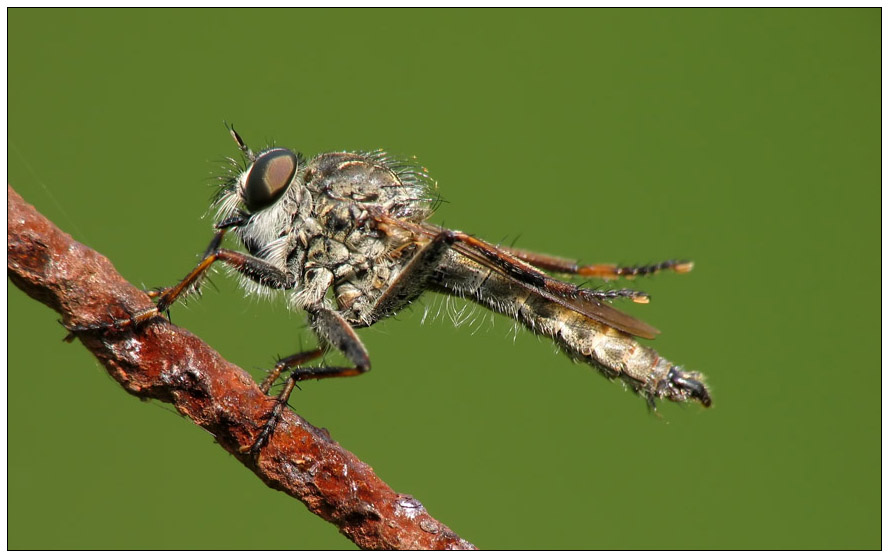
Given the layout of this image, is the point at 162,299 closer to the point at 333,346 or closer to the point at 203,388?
the point at 203,388

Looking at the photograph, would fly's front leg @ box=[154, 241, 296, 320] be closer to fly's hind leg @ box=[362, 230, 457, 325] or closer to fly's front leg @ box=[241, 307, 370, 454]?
fly's front leg @ box=[241, 307, 370, 454]

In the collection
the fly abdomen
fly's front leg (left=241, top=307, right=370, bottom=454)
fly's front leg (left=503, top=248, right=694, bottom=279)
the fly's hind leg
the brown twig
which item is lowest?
the brown twig

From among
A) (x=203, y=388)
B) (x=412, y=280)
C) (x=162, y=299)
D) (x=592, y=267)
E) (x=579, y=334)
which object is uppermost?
(x=592, y=267)

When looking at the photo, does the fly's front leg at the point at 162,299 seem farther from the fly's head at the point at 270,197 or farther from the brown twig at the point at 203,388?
the fly's head at the point at 270,197

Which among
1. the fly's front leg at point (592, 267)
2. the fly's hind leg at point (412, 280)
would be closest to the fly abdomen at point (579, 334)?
the fly's front leg at point (592, 267)

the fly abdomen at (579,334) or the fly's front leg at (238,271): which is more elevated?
the fly abdomen at (579,334)

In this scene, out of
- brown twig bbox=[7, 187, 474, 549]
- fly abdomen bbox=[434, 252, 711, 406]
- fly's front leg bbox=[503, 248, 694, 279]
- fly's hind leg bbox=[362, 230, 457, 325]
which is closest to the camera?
brown twig bbox=[7, 187, 474, 549]

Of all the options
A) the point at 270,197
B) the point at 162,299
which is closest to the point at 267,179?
the point at 270,197

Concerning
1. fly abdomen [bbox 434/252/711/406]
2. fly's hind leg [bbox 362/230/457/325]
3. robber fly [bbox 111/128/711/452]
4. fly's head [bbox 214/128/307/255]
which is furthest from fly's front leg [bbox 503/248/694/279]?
fly's head [bbox 214/128/307/255]
